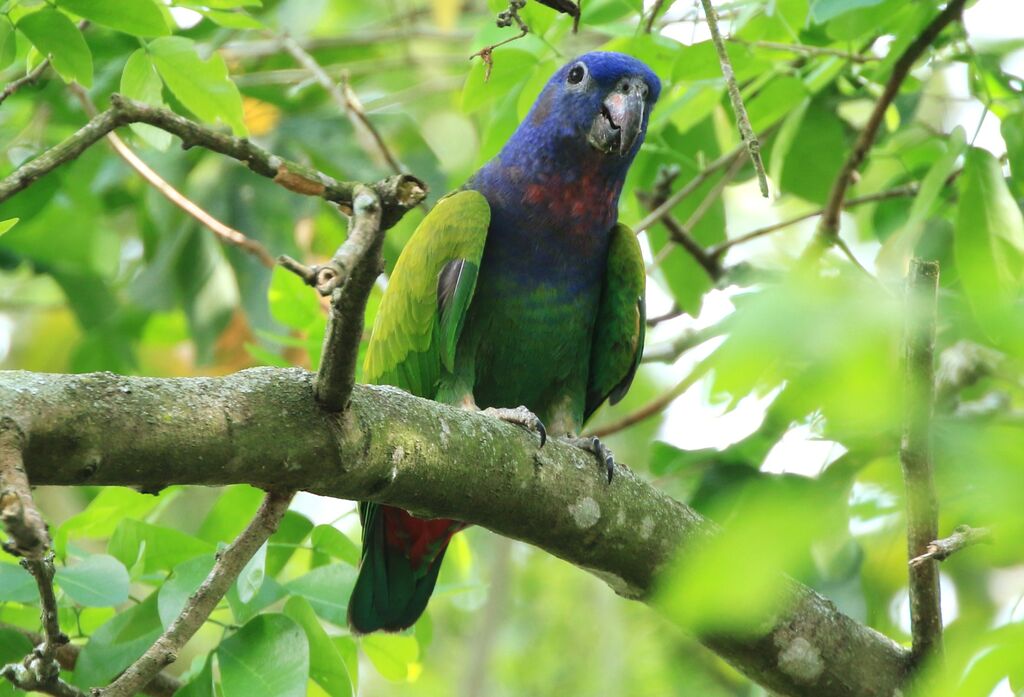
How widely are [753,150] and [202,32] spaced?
231 centimetres

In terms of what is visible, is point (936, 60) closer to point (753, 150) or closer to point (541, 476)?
point (753, 150)

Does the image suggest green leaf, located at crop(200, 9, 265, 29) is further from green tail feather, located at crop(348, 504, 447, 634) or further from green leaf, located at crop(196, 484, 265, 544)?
green tail feather, located at crop(348, 504, 447, 634)

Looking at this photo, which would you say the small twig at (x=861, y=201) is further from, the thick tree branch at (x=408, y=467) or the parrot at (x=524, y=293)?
the thick tree branch at (x=408, y=467)

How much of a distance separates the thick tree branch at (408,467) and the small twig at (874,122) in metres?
0.96

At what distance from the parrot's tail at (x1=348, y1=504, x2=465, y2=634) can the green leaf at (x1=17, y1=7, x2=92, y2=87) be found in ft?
4.71

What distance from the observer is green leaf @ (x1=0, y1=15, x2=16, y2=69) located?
224cm

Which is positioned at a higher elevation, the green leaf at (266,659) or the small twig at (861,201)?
the small twig at (861,201)

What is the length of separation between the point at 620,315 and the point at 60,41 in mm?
1902

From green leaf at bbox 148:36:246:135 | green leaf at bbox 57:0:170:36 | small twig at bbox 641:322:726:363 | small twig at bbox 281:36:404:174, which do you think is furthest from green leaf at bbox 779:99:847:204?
green leaf at bbox 57:0:170:36

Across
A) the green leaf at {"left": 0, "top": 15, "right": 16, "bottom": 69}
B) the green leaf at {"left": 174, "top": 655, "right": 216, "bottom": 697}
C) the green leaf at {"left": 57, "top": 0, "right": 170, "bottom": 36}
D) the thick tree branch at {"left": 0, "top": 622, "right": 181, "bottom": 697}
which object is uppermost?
the green leaf at {"left": 57, "top": 0, "right": 170, "bottom": 36}

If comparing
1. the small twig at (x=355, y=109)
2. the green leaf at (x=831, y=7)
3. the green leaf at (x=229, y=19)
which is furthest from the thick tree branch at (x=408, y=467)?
the small twig at (x=355, y=109)

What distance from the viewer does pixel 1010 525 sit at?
107cm

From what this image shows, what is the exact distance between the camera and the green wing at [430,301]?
3.21m

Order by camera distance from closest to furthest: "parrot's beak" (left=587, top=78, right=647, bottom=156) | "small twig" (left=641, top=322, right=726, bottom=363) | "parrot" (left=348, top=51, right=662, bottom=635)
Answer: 1. "parrot" (left=348, top=51, right=662, bottom=635)
2. "parrot's beak" (left=587, top=78, right=647, bottom=156)
3. "small twig" (left=641, top=322, right=726, bottom=363)
